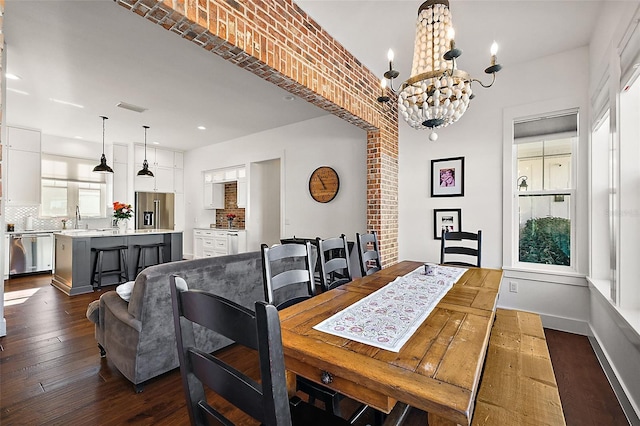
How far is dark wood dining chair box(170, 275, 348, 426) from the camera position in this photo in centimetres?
62

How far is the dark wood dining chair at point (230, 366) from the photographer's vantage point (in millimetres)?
616

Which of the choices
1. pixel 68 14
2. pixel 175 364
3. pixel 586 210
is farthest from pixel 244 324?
pixel 586 210

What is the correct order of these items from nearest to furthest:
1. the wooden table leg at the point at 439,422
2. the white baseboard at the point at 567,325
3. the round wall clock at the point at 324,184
Result: the wooden table leg at the point at 439,422 → the white baseboard at the point at 567,325 → the round wall clock at the point at 324,184

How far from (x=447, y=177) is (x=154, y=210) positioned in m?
7.00

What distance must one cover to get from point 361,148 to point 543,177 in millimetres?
2354

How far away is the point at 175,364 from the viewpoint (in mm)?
2189

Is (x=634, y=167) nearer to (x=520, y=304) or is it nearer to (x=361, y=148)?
(x=520, y=304)

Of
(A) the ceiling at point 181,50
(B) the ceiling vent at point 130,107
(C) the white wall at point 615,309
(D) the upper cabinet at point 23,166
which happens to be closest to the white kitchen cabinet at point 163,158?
(D) the upper cabinet at point 23,166

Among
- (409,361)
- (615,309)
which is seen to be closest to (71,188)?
(409,361)

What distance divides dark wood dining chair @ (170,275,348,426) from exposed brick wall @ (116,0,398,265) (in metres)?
1.60

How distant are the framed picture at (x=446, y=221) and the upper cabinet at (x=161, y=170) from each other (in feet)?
21.2

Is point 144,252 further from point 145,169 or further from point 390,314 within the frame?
point 390,314

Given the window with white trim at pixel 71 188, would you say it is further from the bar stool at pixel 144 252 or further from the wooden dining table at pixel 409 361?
the wooden dining table at pixel 409 361

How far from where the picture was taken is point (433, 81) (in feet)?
6.17
